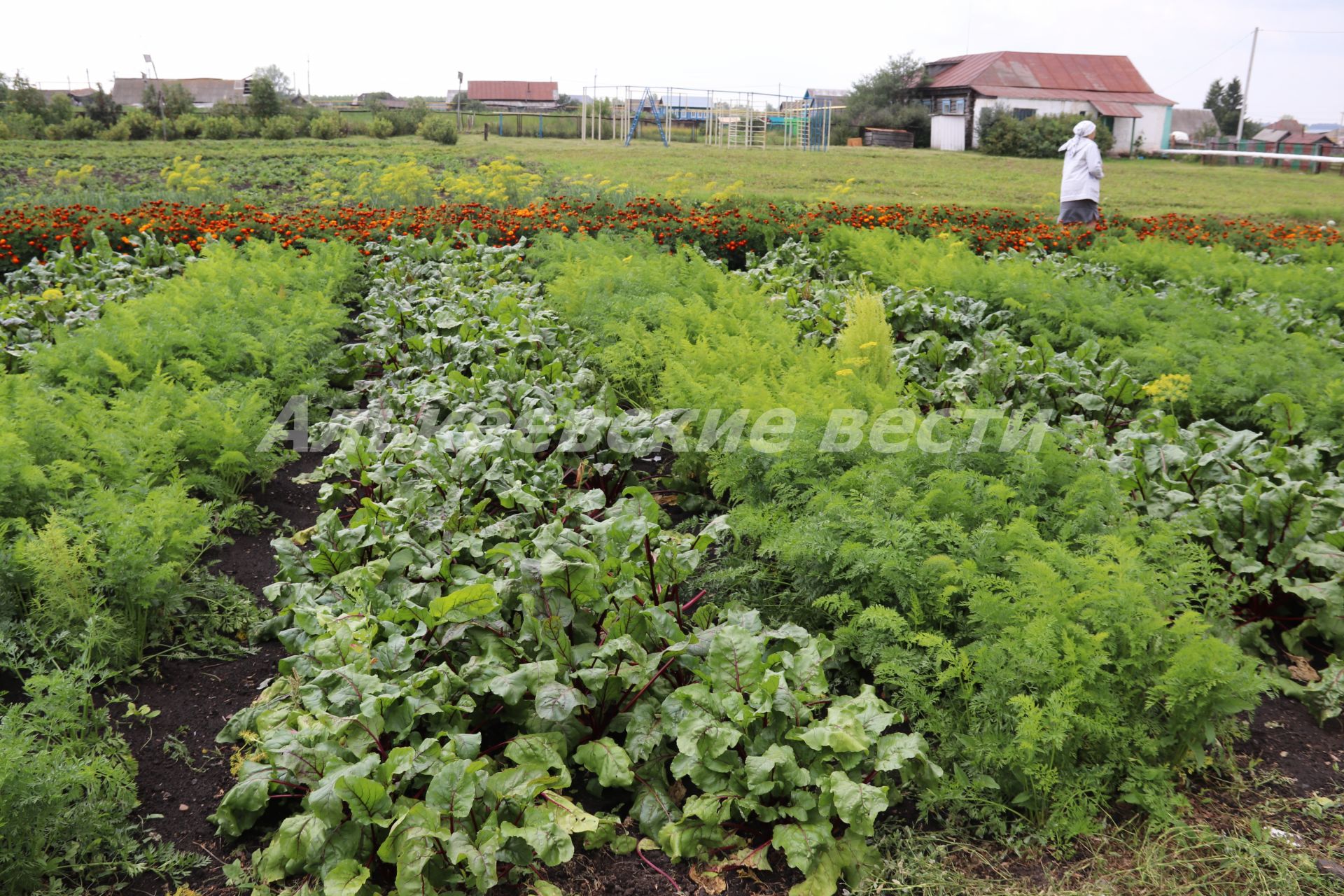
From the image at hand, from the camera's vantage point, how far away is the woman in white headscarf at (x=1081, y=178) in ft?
40.4

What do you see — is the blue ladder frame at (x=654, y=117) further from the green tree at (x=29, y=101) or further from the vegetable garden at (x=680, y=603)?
the vegetable garden at (x=680, y=603)

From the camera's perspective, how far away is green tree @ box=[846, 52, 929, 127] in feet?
143

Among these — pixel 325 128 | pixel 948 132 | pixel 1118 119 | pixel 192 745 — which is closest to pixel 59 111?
pixel 325 128

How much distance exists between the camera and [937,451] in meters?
3.75

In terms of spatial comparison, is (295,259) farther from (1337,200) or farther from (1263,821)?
(1337,200)

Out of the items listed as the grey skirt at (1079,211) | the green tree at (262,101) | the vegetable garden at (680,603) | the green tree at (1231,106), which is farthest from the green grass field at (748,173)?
the green tree at (1231,106)

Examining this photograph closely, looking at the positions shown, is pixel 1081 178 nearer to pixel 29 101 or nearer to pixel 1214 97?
pixel 29 101

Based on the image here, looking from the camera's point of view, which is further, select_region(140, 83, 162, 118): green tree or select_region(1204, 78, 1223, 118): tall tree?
select_region(1204, 78, 1223, 118): tall tree

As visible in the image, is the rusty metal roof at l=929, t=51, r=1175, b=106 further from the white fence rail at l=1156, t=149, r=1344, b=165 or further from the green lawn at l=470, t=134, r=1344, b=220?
the green lawn at l=470, t=134, r=1344, b=220

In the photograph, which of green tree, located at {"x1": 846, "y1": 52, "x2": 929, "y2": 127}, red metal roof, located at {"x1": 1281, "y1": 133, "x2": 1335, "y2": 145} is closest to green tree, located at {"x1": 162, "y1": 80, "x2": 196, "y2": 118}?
green tree, located at {"x1": 846, "y1": 52, "x2": 929, "y2": 127}

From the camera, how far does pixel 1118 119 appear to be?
151ft

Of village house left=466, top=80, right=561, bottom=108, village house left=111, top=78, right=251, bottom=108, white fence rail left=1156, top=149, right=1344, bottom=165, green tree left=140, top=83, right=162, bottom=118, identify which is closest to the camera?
green tree left=140, top=83, right=162, bottom=118

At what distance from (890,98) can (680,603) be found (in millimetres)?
48755

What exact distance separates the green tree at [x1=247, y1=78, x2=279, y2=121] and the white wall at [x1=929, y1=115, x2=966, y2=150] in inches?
1121
